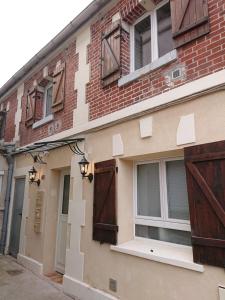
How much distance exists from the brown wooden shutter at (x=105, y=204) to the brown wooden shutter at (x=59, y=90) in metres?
2.15

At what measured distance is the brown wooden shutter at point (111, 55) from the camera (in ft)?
14.3

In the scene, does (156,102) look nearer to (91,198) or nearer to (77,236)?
(91,198)

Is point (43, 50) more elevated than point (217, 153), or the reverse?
point (43, 50)

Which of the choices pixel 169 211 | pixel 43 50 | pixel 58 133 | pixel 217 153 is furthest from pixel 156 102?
pixel 43 50

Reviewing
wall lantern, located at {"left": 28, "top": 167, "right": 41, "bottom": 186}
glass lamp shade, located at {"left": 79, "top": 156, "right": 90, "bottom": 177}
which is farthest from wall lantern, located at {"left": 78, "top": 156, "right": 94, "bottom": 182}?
wall lantern, located at {"left": 28, "top": 167, "right": 41, "bottom": 186}

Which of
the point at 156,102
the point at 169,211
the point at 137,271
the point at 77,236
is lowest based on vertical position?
the point at 137,271

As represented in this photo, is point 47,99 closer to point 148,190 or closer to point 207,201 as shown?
point 148,190

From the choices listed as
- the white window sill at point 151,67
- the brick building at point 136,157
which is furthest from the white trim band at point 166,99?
the white window sill at point 151,67

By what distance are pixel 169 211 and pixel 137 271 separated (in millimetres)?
956

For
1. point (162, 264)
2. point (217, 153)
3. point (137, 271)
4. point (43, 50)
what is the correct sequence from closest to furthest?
point (217, 153) → point (162, 264) → point (137, 271) → point (43, 50)

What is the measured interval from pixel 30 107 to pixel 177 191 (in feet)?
16.8

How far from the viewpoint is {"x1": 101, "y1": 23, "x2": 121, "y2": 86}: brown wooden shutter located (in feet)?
14.3

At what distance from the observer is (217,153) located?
110 inches

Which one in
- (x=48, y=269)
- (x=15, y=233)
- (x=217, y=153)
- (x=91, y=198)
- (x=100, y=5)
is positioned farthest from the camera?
(x=15, y=233)
